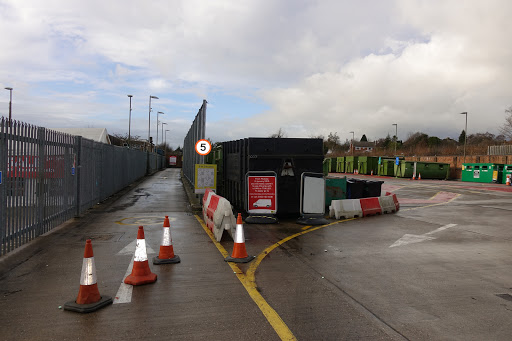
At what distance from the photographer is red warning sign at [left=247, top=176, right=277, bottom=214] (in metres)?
10.8

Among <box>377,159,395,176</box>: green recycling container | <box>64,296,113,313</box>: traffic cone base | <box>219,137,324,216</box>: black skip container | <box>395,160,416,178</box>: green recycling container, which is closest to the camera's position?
<box>64,296,113,313</box>: traffic cone base

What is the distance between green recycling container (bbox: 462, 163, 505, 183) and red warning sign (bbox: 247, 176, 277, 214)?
28452mm

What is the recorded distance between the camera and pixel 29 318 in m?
4.01

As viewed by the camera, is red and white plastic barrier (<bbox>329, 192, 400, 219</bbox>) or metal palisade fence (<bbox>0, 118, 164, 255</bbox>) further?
red and white plastic barrier (<bbox>329, 192, 400, 219</bbox>)

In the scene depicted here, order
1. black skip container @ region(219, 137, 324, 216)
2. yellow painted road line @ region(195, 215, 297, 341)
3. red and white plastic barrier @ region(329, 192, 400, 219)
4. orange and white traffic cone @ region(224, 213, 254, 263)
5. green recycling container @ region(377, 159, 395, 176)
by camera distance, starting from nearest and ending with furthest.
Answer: yellow painted road line @ region(195, 215, 297, 341) < orange and white traffic cone @ region(224, 213, 254, 263) < black skip container @ region(219, 137, 324, 216) < red and white plastic barrier @ region(329, 192, 400, 219) < green recycling container @ region(377, 159, 395, 176)

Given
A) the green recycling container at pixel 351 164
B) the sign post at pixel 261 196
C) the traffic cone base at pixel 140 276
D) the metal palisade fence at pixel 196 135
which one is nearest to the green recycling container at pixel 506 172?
the green recycling container at pixel 351 164

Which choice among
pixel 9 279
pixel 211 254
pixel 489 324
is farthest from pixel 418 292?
pixel 9 279

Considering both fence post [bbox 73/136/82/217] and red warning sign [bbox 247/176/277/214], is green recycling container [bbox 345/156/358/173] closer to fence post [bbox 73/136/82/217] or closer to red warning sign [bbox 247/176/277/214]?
red warning sign [bbox 247/176/277/214]

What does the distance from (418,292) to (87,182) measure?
10551 mm

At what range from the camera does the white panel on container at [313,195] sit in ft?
35.6

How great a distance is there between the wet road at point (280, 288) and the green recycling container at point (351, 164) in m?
40.4

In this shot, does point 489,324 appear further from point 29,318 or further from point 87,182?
point 87,182

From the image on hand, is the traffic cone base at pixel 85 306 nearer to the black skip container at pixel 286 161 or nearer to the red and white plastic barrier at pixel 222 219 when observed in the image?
the red and white plastic barrier at pixel 222 219

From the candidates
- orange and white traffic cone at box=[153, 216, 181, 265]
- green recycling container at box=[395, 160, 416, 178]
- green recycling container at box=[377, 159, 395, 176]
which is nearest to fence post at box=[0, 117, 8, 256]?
orange and white traffic cone at box=[153, 216, 181, 265]
